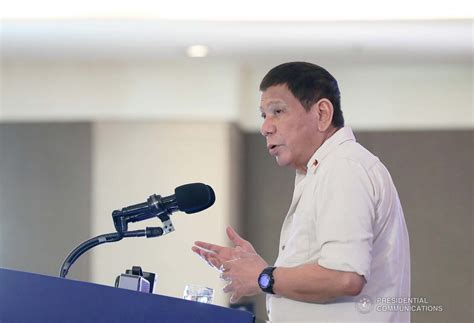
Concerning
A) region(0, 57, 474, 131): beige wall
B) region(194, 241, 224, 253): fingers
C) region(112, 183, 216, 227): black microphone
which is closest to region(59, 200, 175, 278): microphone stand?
region(112, 183, 216, 227): black microphone

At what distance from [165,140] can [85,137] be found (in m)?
0.60

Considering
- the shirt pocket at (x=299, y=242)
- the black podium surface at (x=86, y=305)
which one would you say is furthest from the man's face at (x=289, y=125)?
the black podium surface at (x=86, y=305)

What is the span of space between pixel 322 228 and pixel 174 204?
1.05 feet

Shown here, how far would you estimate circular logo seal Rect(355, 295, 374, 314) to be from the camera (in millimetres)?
1661

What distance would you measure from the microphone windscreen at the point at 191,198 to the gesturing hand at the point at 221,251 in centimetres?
9

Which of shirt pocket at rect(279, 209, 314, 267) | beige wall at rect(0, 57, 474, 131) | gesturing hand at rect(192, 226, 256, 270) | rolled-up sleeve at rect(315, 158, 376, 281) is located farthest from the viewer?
beige wall at rect(0, 57, 474, 131)

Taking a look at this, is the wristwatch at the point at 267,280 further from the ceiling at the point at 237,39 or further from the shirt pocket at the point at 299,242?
the ceiling at the point at 237,39

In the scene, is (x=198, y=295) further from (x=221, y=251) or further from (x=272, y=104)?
(x=272, y=104)

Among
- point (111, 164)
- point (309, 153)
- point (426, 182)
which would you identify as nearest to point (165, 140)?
point (111, 164)

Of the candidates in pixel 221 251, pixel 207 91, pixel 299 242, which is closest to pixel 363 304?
pixel 299 242

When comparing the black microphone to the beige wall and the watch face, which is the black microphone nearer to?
the watch face

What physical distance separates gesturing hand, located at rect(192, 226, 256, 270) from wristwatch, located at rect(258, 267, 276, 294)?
12 centimetres

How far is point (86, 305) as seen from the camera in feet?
5.27

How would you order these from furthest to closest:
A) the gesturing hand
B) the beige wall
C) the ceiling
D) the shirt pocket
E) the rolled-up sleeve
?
the beige wall
the ceiling
the gesturing hand
the shirt pocket
the rolled-up sleeve
